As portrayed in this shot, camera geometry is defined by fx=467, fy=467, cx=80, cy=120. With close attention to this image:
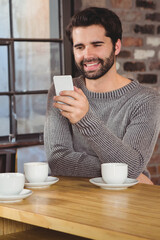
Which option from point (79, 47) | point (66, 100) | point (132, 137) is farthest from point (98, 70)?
point (66, 100)

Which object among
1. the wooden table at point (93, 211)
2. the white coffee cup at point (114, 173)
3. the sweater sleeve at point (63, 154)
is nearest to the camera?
the wooden table at point (93, 211)

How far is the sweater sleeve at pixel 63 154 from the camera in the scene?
204 cm

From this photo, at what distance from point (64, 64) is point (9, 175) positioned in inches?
75.3

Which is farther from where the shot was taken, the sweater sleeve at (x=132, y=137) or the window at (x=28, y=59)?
the window at (x=28, y=59)

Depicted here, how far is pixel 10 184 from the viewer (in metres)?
1.43

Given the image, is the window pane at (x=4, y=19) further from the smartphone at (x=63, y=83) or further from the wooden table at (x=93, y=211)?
the wooden table at (x=93, y=211)

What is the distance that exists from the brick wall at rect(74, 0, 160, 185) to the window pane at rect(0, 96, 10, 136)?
91 centimetres

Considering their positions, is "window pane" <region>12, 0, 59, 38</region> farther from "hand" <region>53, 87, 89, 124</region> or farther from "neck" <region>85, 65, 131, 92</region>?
"hand" <region>53, 87, 89, 124</region>

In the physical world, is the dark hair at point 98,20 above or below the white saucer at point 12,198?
above

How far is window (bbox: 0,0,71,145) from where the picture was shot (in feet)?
10.2

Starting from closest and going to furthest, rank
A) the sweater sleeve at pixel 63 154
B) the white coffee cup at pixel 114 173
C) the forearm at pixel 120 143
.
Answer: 1. the white coffee cup at pixel 114 173
2. the forearm at pixel 120 143
3. the sweater sleeve at pixel 63 154

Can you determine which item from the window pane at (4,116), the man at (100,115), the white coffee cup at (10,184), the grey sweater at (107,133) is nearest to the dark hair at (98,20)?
the man at (100,115)

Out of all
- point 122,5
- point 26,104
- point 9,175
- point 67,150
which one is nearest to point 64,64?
point 26,104

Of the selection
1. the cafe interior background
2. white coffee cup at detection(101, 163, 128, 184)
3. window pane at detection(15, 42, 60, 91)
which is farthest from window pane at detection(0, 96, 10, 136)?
white coffee cup at detection(101, 163, 128, 184)
